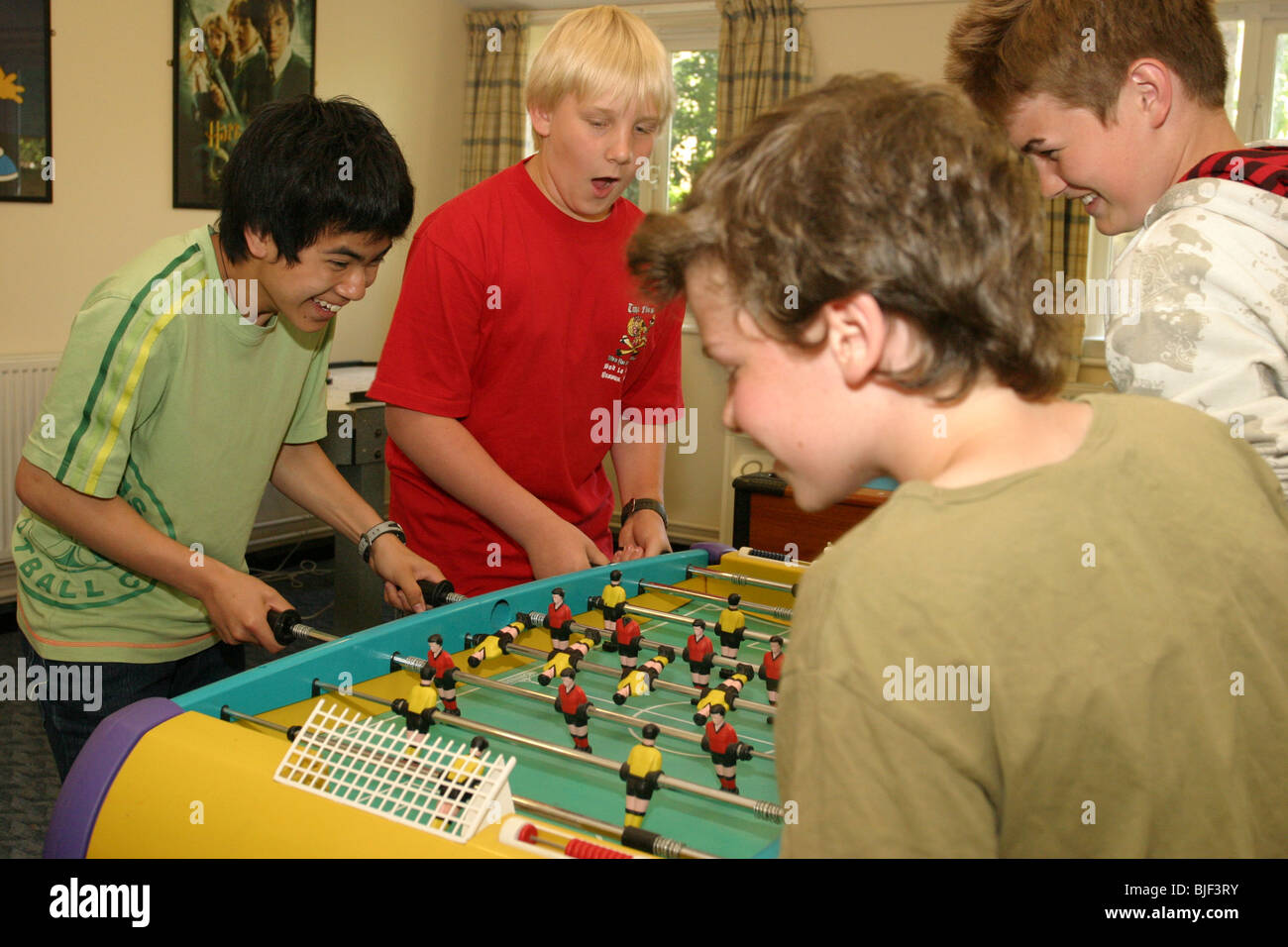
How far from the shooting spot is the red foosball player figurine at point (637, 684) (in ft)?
4.45

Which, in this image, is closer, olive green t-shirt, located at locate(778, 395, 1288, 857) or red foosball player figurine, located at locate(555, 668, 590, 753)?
olive green t-shirt, located at locate(778, 395, 1288, 857)

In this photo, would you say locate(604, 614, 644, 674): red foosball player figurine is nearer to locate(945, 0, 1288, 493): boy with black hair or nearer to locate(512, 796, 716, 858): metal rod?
locate(512, 796, 716, 858): metal rod

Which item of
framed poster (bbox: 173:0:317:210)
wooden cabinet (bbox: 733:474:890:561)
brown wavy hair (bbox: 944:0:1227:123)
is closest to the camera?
brown wavy hair (bbox: 944:0:1227:123)

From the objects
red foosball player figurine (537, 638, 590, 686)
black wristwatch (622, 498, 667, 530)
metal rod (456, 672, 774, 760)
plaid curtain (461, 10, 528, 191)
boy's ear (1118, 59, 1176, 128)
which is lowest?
metal rod (456, 672, 774, 760)

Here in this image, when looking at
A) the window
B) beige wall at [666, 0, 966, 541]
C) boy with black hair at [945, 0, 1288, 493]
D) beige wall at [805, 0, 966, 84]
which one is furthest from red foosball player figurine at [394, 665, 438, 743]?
the window

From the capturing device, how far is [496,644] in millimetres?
1530

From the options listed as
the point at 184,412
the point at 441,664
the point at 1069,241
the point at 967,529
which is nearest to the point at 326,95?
the point at 1069,241

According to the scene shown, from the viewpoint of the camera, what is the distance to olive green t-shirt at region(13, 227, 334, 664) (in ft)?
4.63

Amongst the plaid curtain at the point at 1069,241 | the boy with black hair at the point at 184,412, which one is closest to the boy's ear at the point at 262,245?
the boy with black hair at the point at 184,412

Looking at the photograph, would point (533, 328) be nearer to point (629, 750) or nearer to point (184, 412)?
point (184, 412)

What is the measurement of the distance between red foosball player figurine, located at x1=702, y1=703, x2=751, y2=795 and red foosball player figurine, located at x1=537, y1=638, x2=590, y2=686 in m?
0.31

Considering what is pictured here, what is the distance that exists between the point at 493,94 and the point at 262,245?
4.48 meters

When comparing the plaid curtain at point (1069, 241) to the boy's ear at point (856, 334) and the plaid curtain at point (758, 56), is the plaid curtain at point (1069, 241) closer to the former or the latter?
the plaid curtain at point (758, 56)

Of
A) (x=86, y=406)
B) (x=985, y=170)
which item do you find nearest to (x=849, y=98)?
(x=985, y=170)
